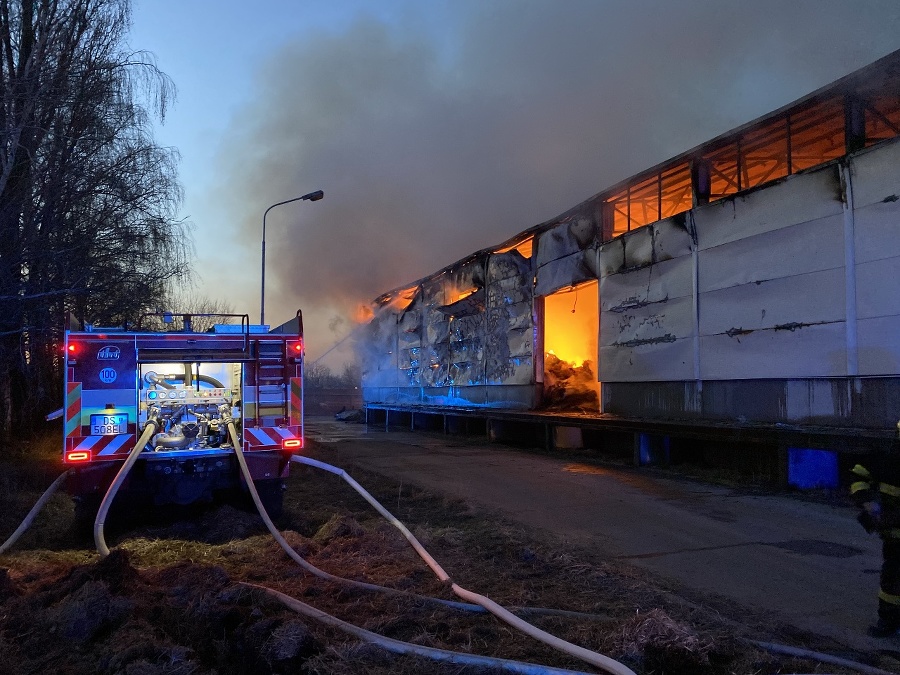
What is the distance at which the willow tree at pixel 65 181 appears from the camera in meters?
8.53

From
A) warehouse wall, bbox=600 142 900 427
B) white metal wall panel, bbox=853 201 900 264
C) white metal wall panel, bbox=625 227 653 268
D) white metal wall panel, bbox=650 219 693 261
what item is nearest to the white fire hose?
warehouse wall, bbox=600 142 900 427

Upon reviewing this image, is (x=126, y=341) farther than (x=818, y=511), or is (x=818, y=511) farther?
(x=818, y=511)

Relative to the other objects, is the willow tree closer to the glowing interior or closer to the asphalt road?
the asphalt road

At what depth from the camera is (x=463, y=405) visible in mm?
20812

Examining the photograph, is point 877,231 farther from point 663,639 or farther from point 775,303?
point 663,639

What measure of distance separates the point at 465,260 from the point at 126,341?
14.6 meters

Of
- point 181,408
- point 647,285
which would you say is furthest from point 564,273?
point 181,408

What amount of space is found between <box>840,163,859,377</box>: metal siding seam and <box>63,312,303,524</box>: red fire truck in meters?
7.14

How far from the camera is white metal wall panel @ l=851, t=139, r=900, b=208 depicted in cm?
838

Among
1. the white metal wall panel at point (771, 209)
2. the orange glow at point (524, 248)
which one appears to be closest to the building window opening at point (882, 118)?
the white metal wall panel at point (771, 209)

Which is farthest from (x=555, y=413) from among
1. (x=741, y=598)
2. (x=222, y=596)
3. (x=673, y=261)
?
(x=222, y=596)

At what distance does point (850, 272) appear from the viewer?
8.91m

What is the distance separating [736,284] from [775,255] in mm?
852

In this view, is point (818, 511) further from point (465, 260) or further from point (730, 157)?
point (465, 260)
